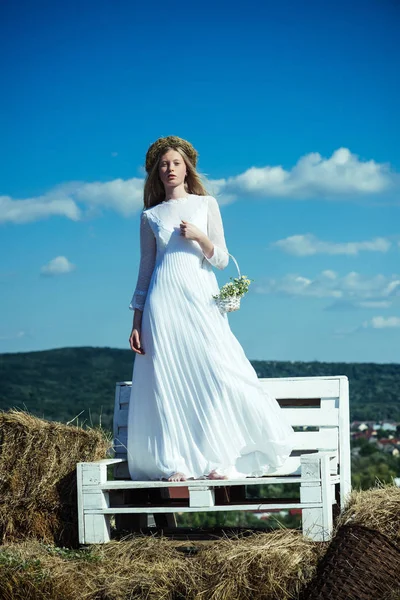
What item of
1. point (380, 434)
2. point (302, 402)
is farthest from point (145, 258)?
point (380, 434)

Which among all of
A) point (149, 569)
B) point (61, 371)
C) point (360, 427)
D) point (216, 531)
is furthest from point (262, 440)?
point (61, 371)

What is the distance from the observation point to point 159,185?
5.30 meters

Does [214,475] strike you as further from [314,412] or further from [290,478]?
[314,412]

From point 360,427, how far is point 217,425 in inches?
501

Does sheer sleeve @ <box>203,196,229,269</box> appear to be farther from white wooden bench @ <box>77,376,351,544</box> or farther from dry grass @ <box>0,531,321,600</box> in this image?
dry grass @ <box>0,531,321,600</box>

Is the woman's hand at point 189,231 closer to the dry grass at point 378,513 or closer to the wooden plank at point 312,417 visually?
the wooden plank at point 312,417

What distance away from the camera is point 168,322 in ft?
16.0

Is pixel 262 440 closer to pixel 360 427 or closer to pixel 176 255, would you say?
pixel 176 255

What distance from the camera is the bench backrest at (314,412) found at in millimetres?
5395

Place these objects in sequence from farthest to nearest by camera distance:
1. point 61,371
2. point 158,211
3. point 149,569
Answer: point 61,371
point 158,211
point 149,569

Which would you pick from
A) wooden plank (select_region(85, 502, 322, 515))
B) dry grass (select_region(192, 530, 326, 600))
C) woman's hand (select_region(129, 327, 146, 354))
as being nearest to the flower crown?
woman's hand (select_region(129, 327, 146, 354))

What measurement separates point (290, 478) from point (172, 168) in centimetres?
200

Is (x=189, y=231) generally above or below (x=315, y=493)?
above

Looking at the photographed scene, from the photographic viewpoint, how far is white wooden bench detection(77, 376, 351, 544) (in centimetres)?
420
